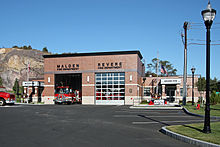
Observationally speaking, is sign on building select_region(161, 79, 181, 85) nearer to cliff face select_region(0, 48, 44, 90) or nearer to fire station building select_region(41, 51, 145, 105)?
fire station building select_region(41, 51, 145, 105)

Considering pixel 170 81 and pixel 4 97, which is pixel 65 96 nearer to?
pixel 4 97

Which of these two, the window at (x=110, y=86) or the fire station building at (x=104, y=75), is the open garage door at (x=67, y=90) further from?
the window at (x=110, y=86)

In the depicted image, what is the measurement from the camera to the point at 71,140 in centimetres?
899

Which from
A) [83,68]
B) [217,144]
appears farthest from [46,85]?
[217,144]

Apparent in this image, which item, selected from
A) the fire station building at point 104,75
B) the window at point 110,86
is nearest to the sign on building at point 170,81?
the fire station building at point 104,75

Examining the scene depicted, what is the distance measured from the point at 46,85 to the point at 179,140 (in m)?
34.8

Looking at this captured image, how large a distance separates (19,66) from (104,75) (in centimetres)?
5650

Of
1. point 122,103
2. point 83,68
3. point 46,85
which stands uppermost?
point 83,68

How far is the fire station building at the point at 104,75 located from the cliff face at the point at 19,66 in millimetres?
45553

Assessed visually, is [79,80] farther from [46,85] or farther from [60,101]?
[60,101]

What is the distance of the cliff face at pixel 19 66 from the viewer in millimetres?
83688

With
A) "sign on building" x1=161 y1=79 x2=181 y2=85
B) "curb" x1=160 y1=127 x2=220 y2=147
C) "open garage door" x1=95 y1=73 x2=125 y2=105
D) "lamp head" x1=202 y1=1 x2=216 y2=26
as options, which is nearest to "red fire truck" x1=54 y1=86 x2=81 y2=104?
"open garage door" x1=95 y1=73 x2=125 y2=105

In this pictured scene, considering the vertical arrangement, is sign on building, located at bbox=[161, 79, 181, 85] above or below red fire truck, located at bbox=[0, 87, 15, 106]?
above

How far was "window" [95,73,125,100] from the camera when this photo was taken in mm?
38469
